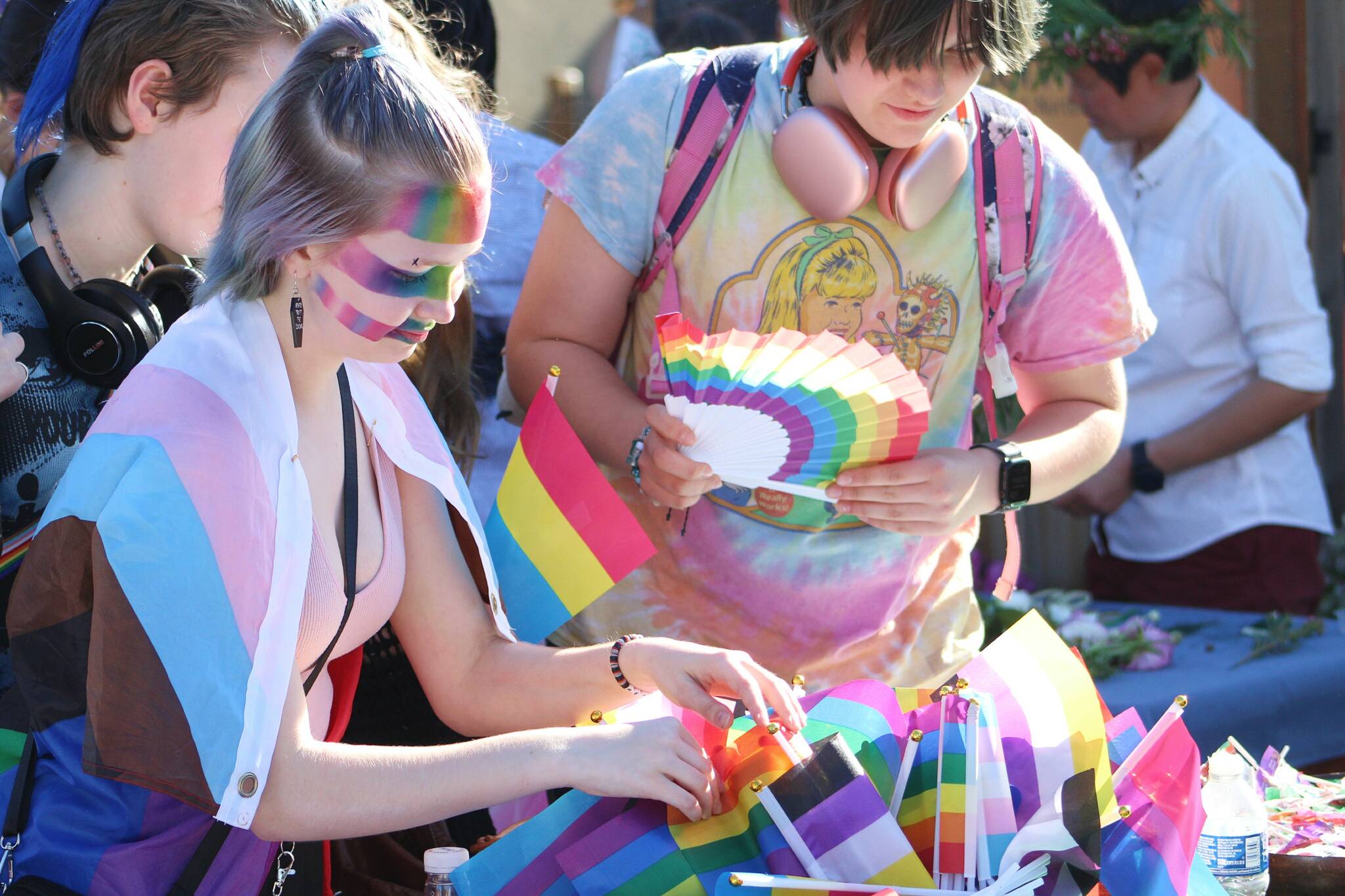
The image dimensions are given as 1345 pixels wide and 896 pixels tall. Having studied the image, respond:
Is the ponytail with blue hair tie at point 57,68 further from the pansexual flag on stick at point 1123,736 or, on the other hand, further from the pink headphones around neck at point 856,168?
the pansexual flag on stick at point 1123,736

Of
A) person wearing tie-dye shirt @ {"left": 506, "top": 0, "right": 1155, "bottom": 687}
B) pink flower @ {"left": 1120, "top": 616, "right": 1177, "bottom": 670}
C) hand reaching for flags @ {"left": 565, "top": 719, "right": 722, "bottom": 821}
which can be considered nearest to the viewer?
hand reaching for flags @ {"left": 565, "top": 719, "right": 722, "bottom": 821}

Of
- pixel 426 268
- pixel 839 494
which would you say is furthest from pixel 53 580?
pixel 839 494

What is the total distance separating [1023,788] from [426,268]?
3.00ft

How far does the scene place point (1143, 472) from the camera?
373 centimetres

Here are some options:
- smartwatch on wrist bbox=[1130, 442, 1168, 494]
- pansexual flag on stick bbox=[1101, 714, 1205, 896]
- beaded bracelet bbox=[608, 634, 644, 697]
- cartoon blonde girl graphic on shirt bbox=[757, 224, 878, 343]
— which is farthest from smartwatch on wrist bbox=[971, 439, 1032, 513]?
smartwatch on wrist bbox=[1130, 442, 1168, 494]

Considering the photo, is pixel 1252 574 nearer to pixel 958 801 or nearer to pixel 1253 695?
pixel 1253 695

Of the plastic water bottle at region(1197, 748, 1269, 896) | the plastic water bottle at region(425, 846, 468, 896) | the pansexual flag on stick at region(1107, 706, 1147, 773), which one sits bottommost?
the plastic water bottle at region(1197, 748, 1269, 896)

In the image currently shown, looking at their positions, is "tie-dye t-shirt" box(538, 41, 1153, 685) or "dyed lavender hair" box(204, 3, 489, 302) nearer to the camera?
"dyed lavender hair" box(204, 3, 489, 302)

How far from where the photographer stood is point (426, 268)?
1526mm

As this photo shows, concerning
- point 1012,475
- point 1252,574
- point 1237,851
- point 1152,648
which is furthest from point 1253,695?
point 1237,851

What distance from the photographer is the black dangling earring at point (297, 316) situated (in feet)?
5.06

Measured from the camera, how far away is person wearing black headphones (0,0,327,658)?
1806mm

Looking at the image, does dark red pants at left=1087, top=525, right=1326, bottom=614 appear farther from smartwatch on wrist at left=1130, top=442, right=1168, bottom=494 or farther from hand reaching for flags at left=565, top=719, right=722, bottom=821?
hand reaching for flags at left=565, top=719, right=722, bottom=821

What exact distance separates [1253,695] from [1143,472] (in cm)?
79
